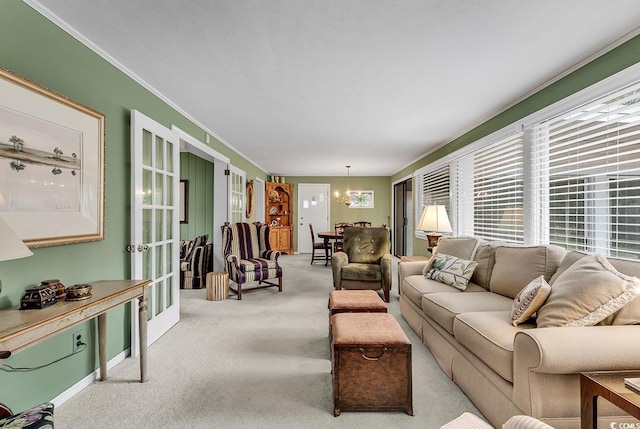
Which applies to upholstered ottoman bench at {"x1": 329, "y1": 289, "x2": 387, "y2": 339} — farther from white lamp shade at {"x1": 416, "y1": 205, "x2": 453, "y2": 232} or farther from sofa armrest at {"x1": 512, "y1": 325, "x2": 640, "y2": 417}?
white lamp shade at {"x1": 416, "y1": 205, "x2": 453, "y2": 232}

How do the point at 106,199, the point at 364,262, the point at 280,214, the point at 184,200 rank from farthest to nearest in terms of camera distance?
the point at 280,214
the point at 184,200
the point at 364,262
the point at 106,199

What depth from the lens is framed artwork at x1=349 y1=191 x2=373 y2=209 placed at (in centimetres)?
945

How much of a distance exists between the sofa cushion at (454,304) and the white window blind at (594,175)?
83 centimetres

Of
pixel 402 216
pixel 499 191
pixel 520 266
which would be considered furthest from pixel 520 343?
pixel 402 216

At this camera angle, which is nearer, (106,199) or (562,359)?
(562,359)

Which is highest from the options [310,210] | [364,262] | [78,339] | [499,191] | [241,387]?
[499,191]

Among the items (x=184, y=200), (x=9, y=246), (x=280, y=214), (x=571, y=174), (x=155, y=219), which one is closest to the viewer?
(x=9, y=246)

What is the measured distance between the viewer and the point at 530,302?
1.88 meters

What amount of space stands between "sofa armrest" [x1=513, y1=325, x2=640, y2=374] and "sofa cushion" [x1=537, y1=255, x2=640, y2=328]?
15cm

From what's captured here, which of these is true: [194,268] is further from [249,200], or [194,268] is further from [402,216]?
[402,216]

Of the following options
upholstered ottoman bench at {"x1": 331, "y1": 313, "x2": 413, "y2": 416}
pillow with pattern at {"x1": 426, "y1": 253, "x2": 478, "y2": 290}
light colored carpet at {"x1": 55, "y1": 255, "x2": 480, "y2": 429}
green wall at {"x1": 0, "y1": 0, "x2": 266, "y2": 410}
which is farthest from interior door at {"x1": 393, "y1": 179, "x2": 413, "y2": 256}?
green wall at {"x1": 0, "y1": 0, "x2": 266, "y2": 410}

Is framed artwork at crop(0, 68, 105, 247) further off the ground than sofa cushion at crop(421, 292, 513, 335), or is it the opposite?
framed artwork at crop(0, 68, 105, 247)

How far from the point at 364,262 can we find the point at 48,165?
3.72 metres

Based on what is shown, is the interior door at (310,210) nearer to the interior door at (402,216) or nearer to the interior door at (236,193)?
the interior door at (402,216)
